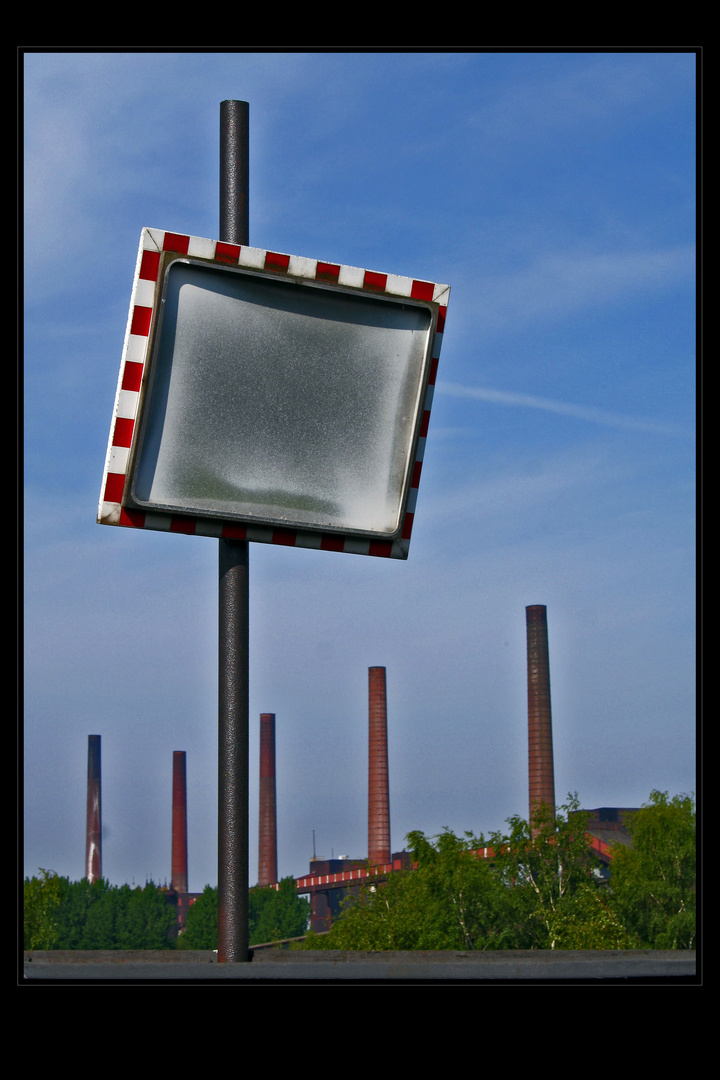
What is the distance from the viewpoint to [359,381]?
4.80 meters

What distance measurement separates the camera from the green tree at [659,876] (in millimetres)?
43188

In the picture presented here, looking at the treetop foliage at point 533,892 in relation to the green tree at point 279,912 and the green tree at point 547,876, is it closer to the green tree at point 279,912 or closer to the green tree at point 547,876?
the green tree at point 547,876

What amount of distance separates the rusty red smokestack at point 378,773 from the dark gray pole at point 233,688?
52.9 meters

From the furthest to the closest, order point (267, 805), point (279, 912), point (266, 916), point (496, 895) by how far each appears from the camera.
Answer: point (279, 912) < point (266, 916) < point (267, 805) < point (496, 895)

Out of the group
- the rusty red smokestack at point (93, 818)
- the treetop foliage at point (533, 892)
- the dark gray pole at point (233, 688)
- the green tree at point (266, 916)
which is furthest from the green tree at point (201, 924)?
the dark gray pole at point (233, 688)

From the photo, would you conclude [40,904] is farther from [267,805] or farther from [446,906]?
[446,906]

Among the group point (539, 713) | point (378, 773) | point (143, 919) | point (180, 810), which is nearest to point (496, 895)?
point (539, 713)

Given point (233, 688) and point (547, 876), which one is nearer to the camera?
point (233, 688)

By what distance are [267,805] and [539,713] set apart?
83.9ft

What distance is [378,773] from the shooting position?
186 ft

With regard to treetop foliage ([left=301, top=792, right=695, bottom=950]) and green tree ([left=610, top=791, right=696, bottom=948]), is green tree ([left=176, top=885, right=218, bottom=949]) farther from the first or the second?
green tree ([left=610, top=791, right=696, bottom=948])

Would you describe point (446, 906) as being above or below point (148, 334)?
below
